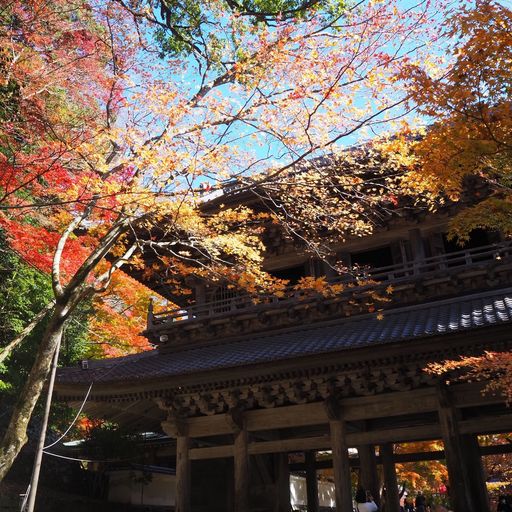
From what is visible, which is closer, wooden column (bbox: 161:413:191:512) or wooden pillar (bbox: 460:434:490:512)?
wooden pillar (bbox: 460:434:490:512)

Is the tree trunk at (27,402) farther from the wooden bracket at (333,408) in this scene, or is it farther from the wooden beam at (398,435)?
the wooden beam at (398,435)

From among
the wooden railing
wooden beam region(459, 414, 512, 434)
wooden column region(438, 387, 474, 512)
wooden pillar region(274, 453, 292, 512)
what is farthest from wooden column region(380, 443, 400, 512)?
the wooden railing

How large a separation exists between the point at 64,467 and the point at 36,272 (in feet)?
21.2

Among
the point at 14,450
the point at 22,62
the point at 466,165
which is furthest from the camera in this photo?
the point at 22,62

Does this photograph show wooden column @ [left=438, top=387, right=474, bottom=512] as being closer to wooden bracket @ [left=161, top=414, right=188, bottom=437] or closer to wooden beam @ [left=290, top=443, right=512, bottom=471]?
wooden beam @ [left=290, top=443, right=512, bottom=471]

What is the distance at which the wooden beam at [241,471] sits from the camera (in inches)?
375

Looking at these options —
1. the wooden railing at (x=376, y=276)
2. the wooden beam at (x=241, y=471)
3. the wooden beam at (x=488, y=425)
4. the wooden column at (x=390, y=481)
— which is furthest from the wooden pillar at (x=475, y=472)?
the wooden beam at (x=241, y=471)

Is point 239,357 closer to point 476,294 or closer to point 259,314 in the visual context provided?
point 259,314

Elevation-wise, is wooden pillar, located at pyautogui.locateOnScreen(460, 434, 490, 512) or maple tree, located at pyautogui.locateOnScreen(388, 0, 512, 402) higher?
maple tree, located at pyautogui.locateOnScreen(388, 0, 512, 402)

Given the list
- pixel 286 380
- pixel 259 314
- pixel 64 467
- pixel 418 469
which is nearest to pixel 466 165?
pixel 286 380

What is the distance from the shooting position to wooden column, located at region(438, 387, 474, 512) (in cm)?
805

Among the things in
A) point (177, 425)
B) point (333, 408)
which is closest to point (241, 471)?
point (177, 425)

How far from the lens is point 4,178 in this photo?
13094 mm

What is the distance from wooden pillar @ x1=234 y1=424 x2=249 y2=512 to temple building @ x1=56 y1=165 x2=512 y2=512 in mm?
22
